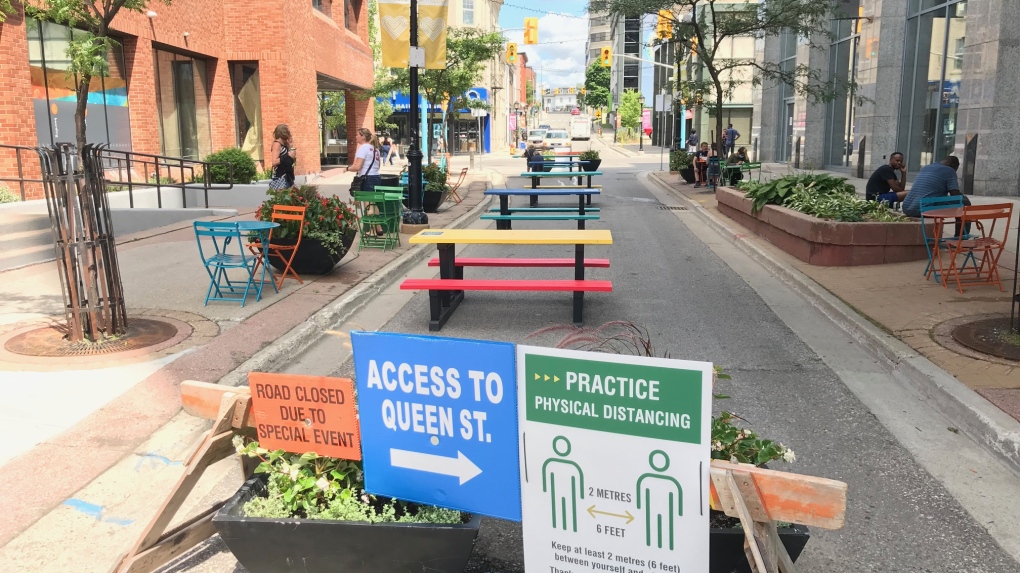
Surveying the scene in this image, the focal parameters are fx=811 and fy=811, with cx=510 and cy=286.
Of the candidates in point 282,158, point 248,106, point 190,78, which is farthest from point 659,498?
point 248,106

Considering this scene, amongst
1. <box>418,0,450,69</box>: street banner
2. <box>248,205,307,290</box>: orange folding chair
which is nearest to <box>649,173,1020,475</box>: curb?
<box>248,205,307,290</box>: orange folding chair

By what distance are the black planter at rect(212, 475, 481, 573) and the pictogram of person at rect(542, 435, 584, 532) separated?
40 cm

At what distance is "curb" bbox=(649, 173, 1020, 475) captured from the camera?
4.96 m

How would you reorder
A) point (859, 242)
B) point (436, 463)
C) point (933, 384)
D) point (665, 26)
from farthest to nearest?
point (665, 26), point (859, 242), point (933, 384), point (436, 463)

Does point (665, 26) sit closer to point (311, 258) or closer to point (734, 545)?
point (311, 258)

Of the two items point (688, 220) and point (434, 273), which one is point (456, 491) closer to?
point (434, 273)

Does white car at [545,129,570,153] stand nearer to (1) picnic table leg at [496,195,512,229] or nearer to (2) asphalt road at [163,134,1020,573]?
(1) picnic table leg at [496,195,512,229]

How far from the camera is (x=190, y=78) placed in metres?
22.8

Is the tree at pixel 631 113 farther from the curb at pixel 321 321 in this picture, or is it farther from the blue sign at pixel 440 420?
the blue sign at pixel 440 420

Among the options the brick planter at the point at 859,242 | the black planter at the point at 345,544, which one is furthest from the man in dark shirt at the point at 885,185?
the black planter at the point at 345,544

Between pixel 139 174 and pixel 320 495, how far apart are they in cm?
1841

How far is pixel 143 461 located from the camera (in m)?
4.83

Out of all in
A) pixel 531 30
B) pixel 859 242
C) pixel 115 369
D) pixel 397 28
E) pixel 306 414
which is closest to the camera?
pixel 306 414

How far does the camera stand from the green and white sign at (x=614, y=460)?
8.72ft
